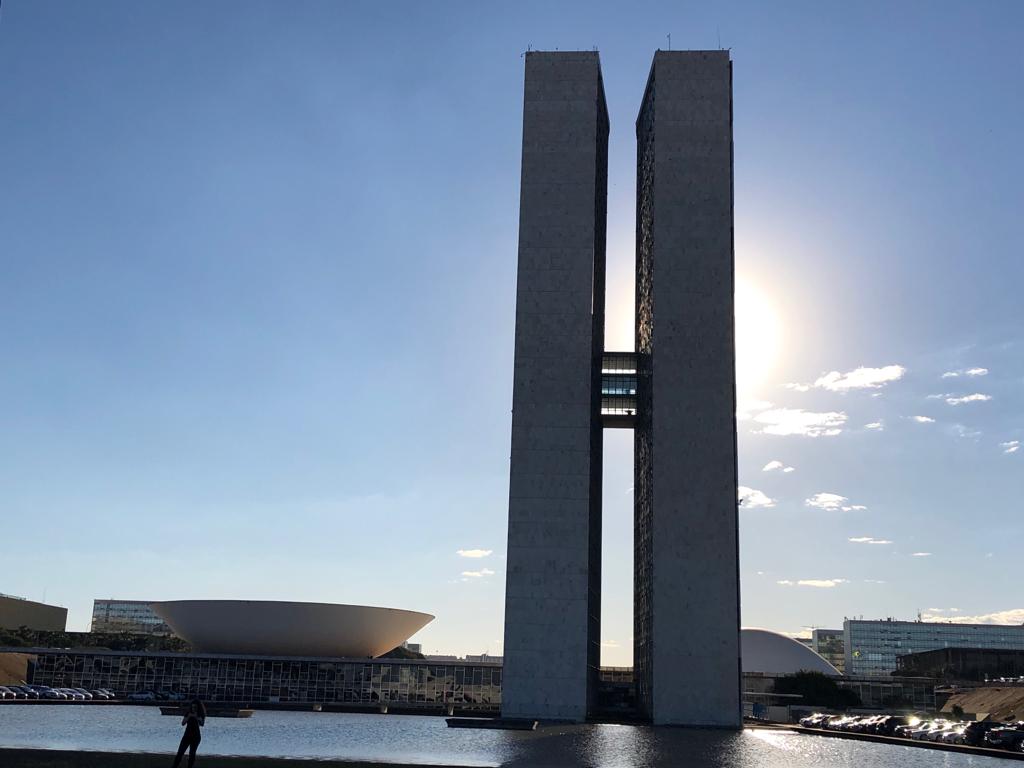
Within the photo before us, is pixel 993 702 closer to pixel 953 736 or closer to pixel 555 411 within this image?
pixel 555 411

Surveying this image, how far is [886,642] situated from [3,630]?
135m

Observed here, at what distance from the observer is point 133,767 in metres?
16.7

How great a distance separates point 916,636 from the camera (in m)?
173

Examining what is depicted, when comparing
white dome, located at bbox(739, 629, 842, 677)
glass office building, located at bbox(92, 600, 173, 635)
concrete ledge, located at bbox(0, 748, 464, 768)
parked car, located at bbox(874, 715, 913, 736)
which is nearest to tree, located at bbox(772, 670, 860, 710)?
white dome, located at bbox(739, 629, 842, 677)

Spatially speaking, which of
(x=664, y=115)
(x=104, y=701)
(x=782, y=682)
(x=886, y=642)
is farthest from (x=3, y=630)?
(x=886, y=642)

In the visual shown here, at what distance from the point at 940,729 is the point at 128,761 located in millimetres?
27881

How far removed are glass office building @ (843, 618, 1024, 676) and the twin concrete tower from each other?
413ft

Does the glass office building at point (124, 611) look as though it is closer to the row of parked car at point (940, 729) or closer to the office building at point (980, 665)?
the office building at point (980, 665)

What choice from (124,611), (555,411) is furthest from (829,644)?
(555,411)

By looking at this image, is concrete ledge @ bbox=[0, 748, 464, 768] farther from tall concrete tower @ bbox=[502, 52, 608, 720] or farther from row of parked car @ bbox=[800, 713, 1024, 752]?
tall concrete tower @ bbox=[502, 52, 608, 720]

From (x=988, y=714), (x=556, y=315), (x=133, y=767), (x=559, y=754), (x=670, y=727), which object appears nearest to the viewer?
(x=133, y=767)

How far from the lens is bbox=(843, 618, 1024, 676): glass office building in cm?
17100

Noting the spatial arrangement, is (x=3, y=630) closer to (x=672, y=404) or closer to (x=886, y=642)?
(x=672, y=404)

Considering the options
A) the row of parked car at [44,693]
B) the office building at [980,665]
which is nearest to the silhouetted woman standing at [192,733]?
the row of parked car at [44,693]
